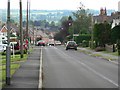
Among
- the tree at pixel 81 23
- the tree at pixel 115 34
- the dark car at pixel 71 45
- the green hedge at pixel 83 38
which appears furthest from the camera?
the tree at pixel 81 23

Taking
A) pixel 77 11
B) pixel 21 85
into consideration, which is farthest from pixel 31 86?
pixel 77 11

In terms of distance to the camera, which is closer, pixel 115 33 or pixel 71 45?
pixel 115 33

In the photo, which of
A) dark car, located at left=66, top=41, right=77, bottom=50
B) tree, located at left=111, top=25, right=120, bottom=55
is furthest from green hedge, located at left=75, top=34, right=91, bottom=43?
tree, located at left=111, top=25, right=120, bottom=55

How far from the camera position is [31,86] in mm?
16875

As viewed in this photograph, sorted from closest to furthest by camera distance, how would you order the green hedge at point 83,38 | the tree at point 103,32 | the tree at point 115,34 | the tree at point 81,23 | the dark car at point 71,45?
the tree at point 115,34 → the tree at point 103,32 → the dark car at point 71,45 → the green hedge at point 83,38 → the tree at point 81,23

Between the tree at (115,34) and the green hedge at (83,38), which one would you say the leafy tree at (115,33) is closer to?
the tree at (115,34)

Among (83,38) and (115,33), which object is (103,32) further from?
(83,38)

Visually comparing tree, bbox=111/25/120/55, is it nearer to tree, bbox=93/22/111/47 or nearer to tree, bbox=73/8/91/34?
tree, bbox=93/22/111/47

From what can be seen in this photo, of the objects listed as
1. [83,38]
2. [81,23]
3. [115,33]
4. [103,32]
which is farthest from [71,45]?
[81,23]

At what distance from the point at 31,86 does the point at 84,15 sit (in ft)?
351

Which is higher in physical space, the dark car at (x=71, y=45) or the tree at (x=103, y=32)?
the tree at (x=103, y=32)

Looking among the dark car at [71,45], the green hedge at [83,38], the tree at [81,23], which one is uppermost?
the tree at [81,23]

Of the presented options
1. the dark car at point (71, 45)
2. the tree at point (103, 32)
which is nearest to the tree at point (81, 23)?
the dark car at point (71, 45)

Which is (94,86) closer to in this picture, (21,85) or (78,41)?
(21,85)
